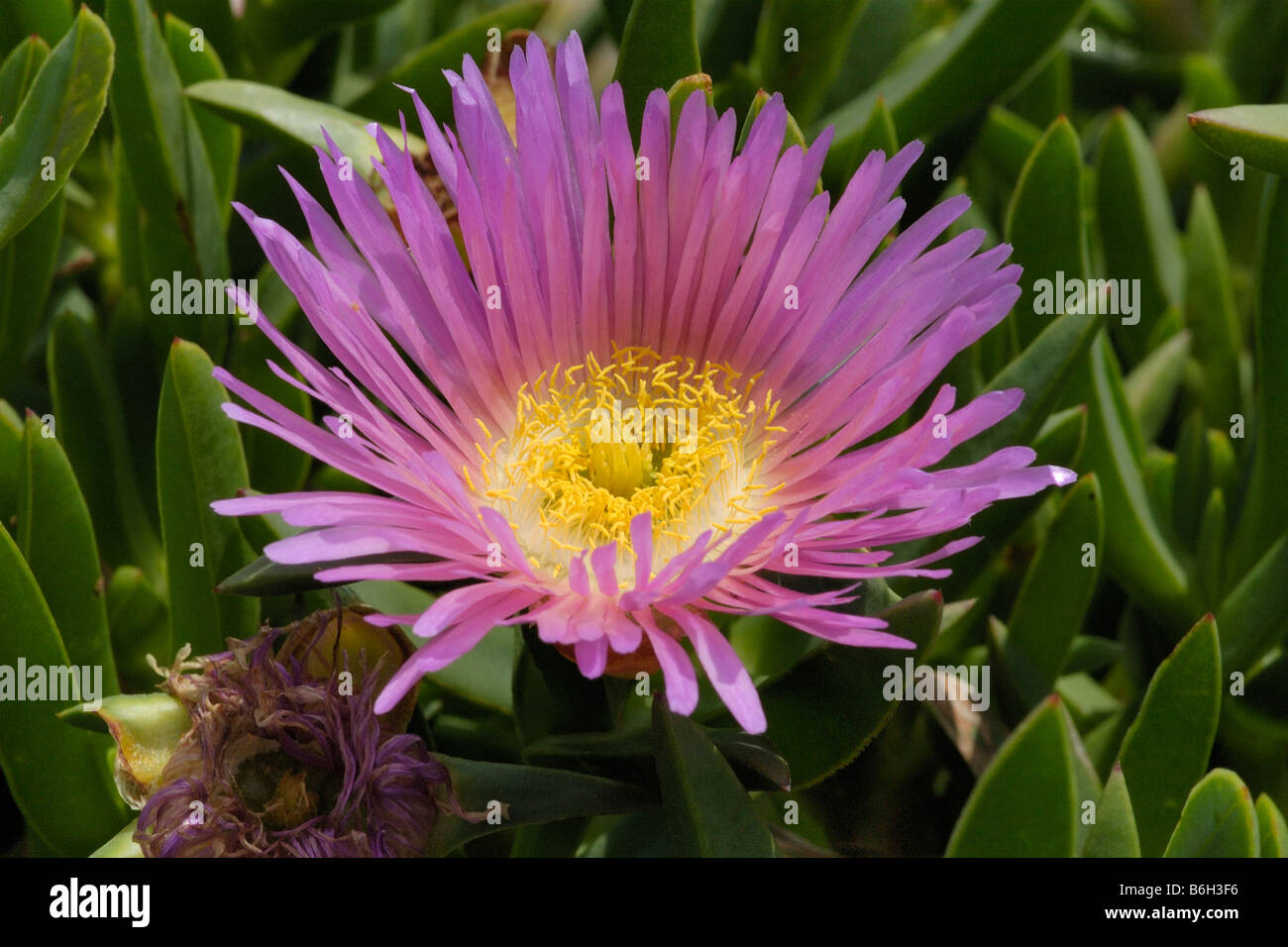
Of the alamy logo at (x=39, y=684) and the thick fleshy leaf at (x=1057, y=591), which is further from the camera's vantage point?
the thick fleshy leaf at (x=1057, y=591)

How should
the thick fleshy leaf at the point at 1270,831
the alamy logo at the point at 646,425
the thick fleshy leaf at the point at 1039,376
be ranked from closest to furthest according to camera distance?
the thick fleshy leaf at the point at 1270,831
the thick fleshy leaf at the point at 1039,376
the alamy logo at the point at 646,425

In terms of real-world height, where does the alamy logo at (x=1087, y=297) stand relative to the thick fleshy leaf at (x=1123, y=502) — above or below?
above

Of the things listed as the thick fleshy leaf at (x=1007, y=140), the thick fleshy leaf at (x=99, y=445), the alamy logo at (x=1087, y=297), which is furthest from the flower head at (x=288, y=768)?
the thick fleshy leaf at (x=1007, y=140)

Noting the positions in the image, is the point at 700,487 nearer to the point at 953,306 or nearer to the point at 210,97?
the point at 953,306

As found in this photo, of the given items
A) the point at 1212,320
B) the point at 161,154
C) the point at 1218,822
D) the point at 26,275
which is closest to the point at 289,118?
the point at 161,154

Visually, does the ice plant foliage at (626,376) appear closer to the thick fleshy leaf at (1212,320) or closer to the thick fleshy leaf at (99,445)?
the thick fleshy leaf at (99,445)

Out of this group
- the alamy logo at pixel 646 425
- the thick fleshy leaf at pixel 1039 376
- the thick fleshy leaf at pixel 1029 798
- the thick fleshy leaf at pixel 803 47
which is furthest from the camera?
the thick fleshy leaf at pixel 803 47

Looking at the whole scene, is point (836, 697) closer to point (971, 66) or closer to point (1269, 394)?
point (1269, 394)
